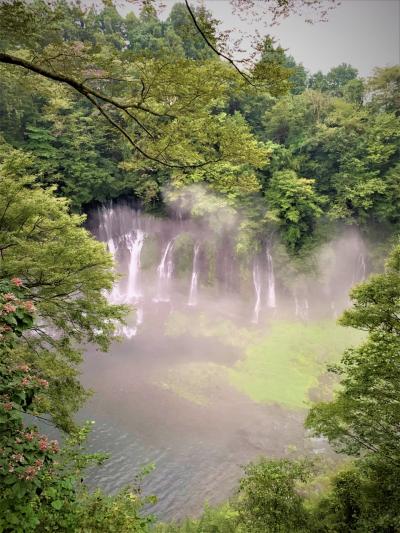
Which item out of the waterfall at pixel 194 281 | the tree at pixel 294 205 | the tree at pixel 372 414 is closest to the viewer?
the tree at pixel 372 414

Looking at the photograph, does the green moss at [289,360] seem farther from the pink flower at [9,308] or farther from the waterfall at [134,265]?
the pink flower at [9,308]

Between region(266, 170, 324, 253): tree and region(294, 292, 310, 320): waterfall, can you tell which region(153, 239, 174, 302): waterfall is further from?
region(294, 292, 310, 320): waterfall

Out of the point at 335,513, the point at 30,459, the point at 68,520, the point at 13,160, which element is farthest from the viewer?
the point at 13,160

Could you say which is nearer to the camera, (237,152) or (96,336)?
(237,152)

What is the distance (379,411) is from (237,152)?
630cm

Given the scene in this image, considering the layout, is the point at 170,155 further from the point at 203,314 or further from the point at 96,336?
the point at 203,314

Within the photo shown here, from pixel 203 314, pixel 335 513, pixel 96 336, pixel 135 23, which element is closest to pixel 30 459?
pixel 96 336

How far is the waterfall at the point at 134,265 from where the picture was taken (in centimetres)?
2802

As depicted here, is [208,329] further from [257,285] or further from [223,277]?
[257,285]

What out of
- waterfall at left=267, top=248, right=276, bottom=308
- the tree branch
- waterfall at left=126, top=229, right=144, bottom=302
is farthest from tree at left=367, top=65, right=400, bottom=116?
the tree branch

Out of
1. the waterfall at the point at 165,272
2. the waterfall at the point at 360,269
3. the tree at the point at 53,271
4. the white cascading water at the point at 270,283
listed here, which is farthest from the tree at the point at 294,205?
the tree at the point at 53,271

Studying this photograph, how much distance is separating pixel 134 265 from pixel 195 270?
4975 mm

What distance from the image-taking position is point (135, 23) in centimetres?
3591

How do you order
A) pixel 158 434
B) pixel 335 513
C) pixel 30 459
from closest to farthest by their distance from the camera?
pixel 30 459 → pixel 335 513 → pixel 158 434
